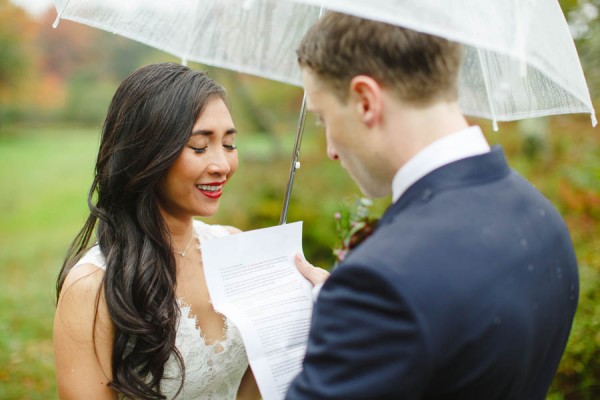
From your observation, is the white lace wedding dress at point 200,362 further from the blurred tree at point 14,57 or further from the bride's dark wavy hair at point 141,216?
the blurred tree at point 14,57

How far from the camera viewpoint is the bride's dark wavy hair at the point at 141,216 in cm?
241

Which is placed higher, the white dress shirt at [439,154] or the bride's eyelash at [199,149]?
the white dress shirt at [439,154]

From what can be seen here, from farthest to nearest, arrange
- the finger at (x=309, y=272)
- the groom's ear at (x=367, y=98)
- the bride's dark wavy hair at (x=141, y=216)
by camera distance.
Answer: the bride's dark wavy hair at (x=141, y=216), the finger at (x=309, y=272), the groom's ear at (x=367, y=98)

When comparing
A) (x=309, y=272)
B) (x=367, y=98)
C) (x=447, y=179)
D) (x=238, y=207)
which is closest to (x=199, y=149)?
(x=309, y=272)

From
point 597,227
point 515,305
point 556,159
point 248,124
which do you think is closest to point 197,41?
point 515,305

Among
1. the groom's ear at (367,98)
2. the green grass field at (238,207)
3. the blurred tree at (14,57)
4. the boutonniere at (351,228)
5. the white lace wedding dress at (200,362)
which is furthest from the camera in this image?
the blurred tree at (14,57)

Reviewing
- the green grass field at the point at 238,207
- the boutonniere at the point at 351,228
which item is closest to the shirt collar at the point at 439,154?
the boutonniere at the point at 351,228

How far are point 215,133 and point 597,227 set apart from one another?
536 centimetres

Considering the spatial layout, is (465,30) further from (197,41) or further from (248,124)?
(248,124)

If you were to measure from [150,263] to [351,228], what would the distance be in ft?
4.00

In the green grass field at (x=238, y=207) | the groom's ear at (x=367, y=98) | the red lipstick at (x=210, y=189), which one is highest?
the groom's ear at (x=367, y=98)

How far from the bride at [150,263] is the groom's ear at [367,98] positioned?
1.18 m

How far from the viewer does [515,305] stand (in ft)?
4.52

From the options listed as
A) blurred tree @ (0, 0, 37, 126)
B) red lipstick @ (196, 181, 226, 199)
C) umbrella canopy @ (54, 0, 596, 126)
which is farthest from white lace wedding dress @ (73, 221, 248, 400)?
blurred tree @ (0, 0, 37, 126)
